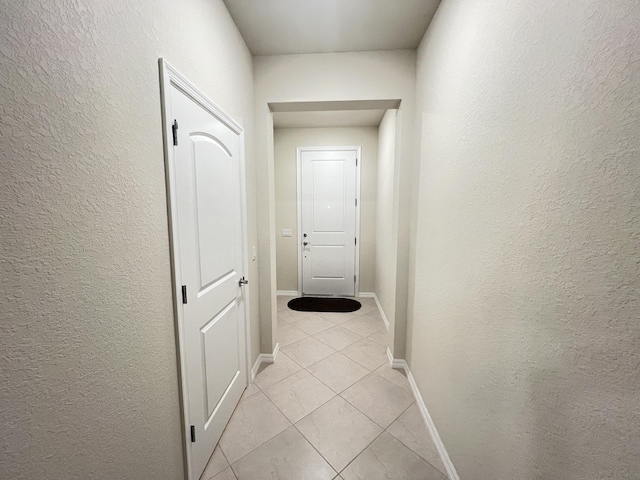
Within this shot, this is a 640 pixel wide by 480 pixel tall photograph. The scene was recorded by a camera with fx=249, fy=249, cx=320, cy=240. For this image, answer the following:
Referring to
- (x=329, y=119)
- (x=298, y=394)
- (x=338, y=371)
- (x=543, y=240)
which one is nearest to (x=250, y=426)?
(x=298, y=394)

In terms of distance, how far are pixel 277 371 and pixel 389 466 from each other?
1094 millimetres

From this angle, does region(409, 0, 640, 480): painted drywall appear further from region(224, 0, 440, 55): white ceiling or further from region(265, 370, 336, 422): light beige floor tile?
region(265, 370, 336, 422): light beige floor tile

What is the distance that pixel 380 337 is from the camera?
2725 mm

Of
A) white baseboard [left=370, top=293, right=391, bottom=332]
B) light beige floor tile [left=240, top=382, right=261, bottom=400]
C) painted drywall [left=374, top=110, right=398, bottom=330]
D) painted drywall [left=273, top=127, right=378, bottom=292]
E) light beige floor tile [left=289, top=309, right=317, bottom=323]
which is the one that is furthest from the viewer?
painted drywall [left=273, top=127, right=378, bottom=292]

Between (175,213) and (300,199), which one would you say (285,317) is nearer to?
(300,199)

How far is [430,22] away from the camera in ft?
5.48

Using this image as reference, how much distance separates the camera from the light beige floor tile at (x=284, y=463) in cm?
130

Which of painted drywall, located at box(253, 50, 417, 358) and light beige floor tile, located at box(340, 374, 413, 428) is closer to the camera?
light beige floor tile, located at box(340, 374, 413, 428)

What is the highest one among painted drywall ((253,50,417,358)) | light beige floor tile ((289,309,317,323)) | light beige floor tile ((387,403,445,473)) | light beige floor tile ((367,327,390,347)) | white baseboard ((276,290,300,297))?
painted drywall ((253,50,417,358))

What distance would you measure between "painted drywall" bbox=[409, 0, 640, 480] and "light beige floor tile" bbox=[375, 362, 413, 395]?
0.66 m

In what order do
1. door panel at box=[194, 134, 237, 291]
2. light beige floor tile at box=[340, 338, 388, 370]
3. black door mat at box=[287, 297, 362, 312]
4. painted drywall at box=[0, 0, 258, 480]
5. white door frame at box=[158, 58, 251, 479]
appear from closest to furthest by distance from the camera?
painted drywall at box=[0, 0, 258, 480], white door frame at box=[158, 58, 251, 479], door panel at box=[194, 134, 237, 291], light beige floor tile at box=[340, 338, 388, 370], black door mat at box=[287, 297, 362, 312]

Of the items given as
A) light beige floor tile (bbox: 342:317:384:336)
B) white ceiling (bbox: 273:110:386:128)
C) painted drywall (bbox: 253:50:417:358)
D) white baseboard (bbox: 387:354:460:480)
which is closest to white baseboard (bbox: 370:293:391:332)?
light beige floor tile (bbox: 342:317:384:336)

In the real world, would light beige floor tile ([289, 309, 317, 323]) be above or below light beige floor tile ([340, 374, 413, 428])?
above

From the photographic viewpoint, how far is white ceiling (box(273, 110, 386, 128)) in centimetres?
316
